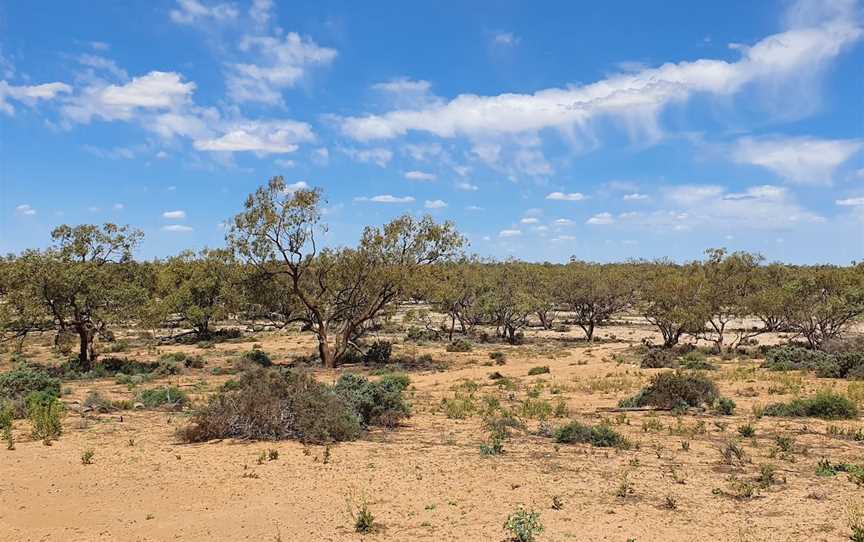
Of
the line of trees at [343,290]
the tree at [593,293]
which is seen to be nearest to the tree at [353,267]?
the line of trees at [343,290]

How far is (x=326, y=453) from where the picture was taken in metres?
14.5

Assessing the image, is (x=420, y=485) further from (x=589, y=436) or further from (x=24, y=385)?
(x=24, y=385)

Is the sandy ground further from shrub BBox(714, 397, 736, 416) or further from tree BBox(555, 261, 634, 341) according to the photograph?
tree BBox(555, 261, 634, 341)

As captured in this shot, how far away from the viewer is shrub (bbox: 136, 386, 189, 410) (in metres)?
22.0

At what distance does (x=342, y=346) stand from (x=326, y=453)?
73.0 ft

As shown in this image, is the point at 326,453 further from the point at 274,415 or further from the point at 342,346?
the point at 342,346

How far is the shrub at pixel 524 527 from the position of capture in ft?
30.6

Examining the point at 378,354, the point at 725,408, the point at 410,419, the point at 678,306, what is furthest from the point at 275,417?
the point at 678,306

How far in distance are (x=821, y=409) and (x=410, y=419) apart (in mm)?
13017

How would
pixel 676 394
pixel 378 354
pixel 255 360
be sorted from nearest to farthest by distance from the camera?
pixel 676 394 < pixel 255 360 < pixel 378 354

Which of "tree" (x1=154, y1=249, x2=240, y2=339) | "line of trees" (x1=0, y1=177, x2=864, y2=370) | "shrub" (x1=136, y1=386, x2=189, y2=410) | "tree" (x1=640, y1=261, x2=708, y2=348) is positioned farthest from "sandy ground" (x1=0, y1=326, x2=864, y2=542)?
"tree" (x1=154, y1=249, x2=240, y2=339)

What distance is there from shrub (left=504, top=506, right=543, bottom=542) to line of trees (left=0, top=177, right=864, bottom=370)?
25878mm

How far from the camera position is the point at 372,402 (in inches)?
747

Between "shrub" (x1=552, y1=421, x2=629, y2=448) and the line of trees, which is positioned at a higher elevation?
the line of trees
